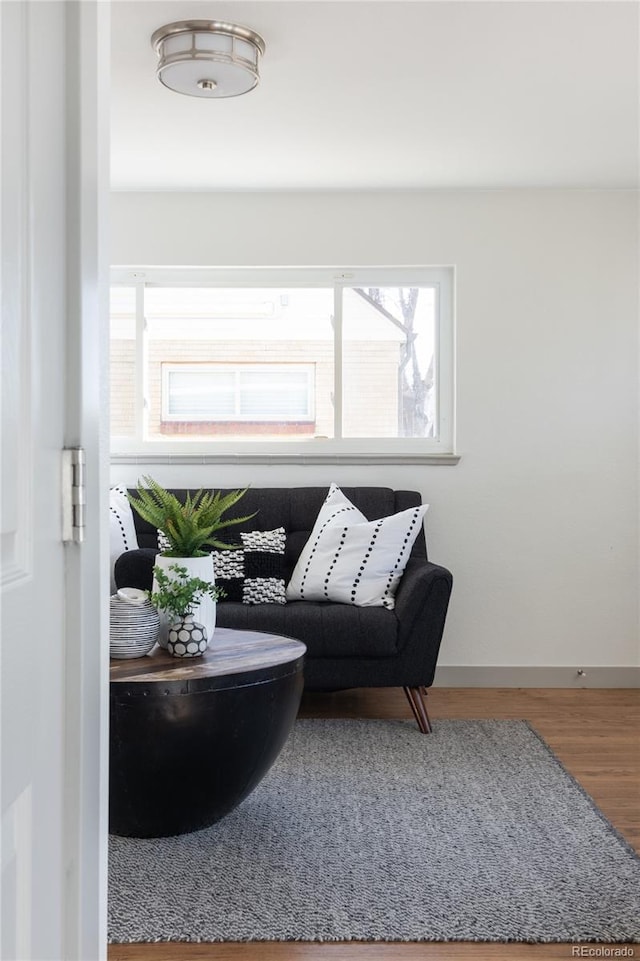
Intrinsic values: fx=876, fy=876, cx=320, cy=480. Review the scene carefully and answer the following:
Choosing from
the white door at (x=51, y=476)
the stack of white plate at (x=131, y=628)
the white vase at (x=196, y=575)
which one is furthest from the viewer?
the white vase at (x=196, y=575)

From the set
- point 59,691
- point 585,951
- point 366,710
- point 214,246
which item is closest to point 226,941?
point 585,951

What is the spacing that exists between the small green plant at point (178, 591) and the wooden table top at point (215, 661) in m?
0.14

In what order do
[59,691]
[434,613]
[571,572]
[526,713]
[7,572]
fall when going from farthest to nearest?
[571,572], [526,713], [434,613], [59,691], [7,572]

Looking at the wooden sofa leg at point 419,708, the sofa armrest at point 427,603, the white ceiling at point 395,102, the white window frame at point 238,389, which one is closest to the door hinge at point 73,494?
the white ceiling at point 395,102

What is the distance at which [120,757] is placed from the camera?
2301 mm

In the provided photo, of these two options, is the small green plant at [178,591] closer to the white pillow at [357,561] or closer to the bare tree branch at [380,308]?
the white pillow at [357,561]

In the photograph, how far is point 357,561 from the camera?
12.8 feet

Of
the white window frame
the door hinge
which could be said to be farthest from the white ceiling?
the door hinge

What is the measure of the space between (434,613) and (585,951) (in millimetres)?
1714

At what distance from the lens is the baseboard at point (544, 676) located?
452cm

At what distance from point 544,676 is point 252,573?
1.67m

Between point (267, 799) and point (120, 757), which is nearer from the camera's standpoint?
point (120, 757)

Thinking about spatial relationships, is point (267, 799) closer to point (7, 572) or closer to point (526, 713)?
point (526, 713)

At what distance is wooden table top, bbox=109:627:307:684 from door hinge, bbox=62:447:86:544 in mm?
1502
